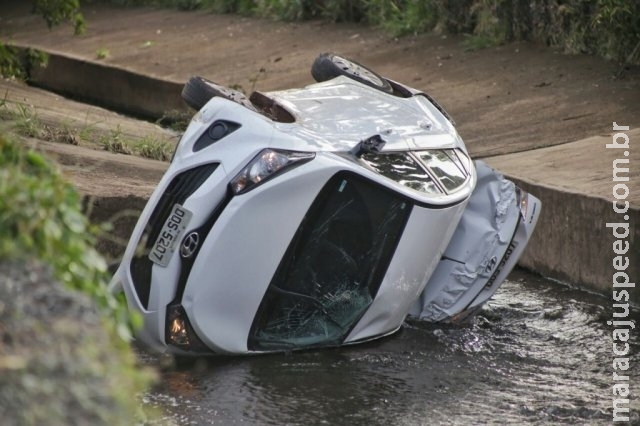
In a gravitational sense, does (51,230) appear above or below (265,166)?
above

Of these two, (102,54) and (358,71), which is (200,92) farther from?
(102,54)

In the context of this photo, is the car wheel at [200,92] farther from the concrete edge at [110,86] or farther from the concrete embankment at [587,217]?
the concrete edge at [110,86]

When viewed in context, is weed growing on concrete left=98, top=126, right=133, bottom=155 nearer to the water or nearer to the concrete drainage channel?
the concrete drainage channel

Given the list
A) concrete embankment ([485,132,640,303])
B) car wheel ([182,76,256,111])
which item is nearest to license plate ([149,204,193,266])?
car wheel ([182,76,256,111])

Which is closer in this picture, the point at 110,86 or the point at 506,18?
the point at 506,18

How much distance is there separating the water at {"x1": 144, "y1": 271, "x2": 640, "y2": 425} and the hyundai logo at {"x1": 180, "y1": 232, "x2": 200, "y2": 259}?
0.63 m

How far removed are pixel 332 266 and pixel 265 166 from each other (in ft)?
2.07

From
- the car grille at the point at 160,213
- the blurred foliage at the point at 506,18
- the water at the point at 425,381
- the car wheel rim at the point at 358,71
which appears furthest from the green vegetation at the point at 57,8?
the blurred foliage at the point at 506,18

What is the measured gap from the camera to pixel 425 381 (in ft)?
21.4

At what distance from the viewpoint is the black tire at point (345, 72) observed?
8328 millimetres

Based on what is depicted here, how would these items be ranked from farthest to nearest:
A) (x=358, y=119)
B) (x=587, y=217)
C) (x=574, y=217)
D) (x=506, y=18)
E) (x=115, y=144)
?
(x=506, y=18) < (x=115, y=144) < (x=574, y=217) < (x=587, y=217) < (x=358, y=119)

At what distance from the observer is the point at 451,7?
16328 millimetres

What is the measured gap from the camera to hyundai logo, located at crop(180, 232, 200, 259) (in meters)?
6.36

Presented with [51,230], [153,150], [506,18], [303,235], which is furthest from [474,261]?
[506,18]
